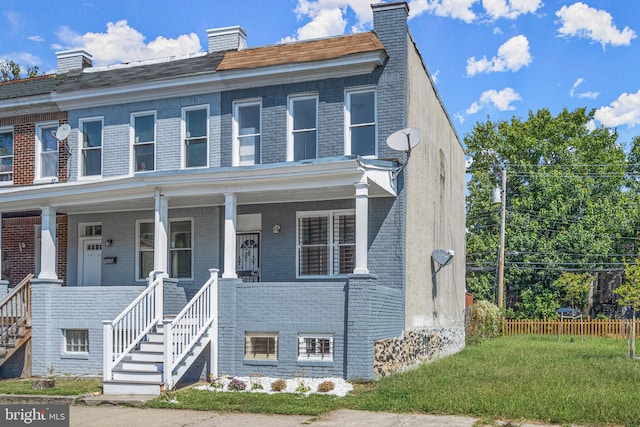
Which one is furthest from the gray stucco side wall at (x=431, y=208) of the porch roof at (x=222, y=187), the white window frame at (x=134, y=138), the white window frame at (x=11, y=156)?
the white window frame at (x=11, y=156)

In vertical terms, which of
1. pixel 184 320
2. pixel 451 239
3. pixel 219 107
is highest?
pixel 219 107

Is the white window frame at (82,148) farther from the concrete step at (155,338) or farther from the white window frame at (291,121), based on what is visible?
the concrete step at (155,338)

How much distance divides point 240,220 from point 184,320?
4276mm

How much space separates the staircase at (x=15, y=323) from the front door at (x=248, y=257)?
492 centimetres

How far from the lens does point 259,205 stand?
58.1ft

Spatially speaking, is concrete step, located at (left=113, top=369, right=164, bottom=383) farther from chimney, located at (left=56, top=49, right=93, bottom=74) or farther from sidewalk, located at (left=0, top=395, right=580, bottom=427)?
chimney, located at (left=56, top=49, right=93, bottom=74)

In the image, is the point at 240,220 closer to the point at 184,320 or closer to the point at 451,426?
the point at 184,320

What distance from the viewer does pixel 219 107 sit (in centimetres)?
1836

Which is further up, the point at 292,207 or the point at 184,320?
the point at 292,207

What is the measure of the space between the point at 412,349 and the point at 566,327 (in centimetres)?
Answer: 1813

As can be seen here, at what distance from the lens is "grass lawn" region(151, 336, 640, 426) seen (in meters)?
10.8

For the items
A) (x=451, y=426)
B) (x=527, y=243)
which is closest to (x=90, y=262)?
(x=451, y=426)

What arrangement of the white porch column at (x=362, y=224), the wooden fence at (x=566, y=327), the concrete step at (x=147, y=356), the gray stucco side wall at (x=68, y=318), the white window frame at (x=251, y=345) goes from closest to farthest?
the concrete step at (x=147, y=356) < the white porch column at (x=362, y=224) < the white window frame at (x=251, y=345) < the gray stucco side wall at (x=68, y=318) < the wooden fence at (x=566, y=327)

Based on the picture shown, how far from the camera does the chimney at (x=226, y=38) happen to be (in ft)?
64.1
